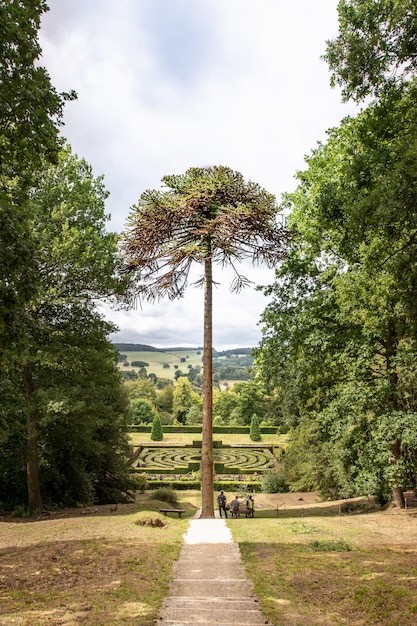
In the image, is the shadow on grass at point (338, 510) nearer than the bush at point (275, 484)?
Yes

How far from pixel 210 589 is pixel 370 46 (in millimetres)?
9003

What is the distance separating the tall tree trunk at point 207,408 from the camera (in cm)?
1393

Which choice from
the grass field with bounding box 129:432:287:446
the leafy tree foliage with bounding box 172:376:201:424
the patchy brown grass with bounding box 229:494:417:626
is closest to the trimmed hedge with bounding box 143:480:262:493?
the grass field with bounding box 129:432:287:446

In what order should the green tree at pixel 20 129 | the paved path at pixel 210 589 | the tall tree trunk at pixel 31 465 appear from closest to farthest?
the paved path at pixel 210 589
the green tree at pixel 20 129
the tall tree trunk at pixel 31 465

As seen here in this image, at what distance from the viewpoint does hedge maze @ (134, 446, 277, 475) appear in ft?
120

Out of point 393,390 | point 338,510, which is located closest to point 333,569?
point 393,390

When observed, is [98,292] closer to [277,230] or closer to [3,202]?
[277,230]

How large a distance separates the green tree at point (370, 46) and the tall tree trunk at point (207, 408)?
7.51 meters

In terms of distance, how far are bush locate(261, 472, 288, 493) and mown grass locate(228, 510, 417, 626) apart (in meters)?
17.1

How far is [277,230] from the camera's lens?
1495 centimetres

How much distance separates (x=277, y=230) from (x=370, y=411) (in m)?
6.47

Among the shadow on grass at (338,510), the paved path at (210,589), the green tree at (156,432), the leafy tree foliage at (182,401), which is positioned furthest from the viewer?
the leafy tree foliage at (182,401)

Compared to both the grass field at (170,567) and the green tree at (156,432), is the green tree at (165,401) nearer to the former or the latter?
the green tree at (156,432)

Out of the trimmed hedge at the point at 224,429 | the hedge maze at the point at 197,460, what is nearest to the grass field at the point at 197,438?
the trimmed hedge at the point at 224,429
